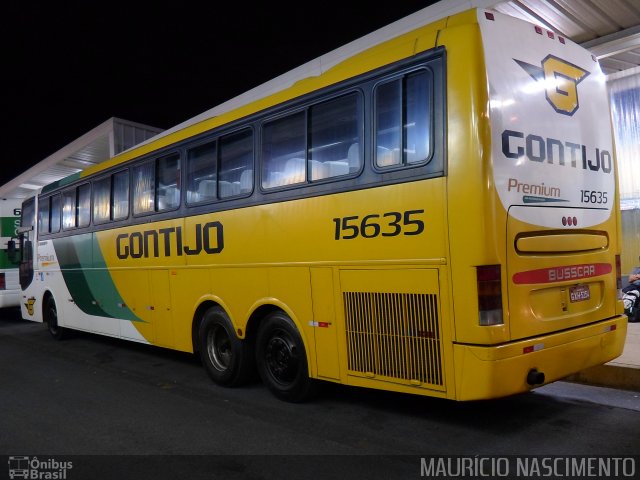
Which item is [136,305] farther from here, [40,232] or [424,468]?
[424,468]

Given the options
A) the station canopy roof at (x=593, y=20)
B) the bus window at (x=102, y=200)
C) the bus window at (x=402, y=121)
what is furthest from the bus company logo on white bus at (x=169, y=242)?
the station canopy roof at (x=593, y=20)

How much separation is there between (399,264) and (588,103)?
7.94ft

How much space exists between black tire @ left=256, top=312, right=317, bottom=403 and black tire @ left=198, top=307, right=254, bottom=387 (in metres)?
0.32

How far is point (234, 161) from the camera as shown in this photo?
20.8ft

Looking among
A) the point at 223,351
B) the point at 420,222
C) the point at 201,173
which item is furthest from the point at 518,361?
the point at 201,173

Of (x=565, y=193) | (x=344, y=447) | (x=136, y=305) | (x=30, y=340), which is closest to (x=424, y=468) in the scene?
(x=344, y=447)

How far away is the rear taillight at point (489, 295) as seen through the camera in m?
3.96

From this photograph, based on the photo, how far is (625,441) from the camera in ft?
13.9

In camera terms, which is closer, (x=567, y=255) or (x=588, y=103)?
(x=567, y=255)

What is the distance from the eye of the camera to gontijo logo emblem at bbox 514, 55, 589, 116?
4.53 metres

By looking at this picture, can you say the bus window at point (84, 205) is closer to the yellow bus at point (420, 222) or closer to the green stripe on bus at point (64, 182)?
the green stripe on bus at point (64, 182)

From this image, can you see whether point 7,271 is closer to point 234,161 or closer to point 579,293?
point 234,161

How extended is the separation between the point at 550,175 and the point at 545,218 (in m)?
0.38

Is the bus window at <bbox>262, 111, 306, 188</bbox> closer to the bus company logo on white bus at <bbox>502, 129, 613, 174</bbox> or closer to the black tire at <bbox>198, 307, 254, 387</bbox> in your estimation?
the black tire at <bbox>198, 307, 254, 387</bbox>
